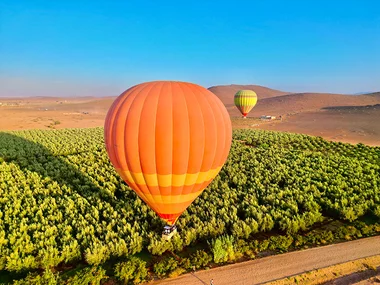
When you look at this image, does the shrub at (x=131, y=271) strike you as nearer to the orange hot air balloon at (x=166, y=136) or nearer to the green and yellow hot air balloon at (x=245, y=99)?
the orange hot air balloon at (x=166, y=136)

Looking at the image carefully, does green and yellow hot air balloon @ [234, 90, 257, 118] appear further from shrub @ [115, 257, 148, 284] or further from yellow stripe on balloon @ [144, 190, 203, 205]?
shrub @ [115, 257, 148, 284]

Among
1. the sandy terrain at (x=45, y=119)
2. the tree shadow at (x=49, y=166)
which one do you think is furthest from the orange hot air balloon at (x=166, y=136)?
the sandy terrain at (x=45, y=119)

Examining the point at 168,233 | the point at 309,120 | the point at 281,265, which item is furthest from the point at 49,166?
the point at 309,120

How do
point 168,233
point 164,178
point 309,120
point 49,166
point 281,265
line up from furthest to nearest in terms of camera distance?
point 309,120
point 49,166
point 168,233
point 281,265
point 164,178

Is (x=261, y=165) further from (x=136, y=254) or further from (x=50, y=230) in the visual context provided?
(x=50, y=230)

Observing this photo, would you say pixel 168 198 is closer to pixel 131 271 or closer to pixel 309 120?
pixel 131 271

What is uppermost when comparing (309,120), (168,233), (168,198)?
(309,120)
